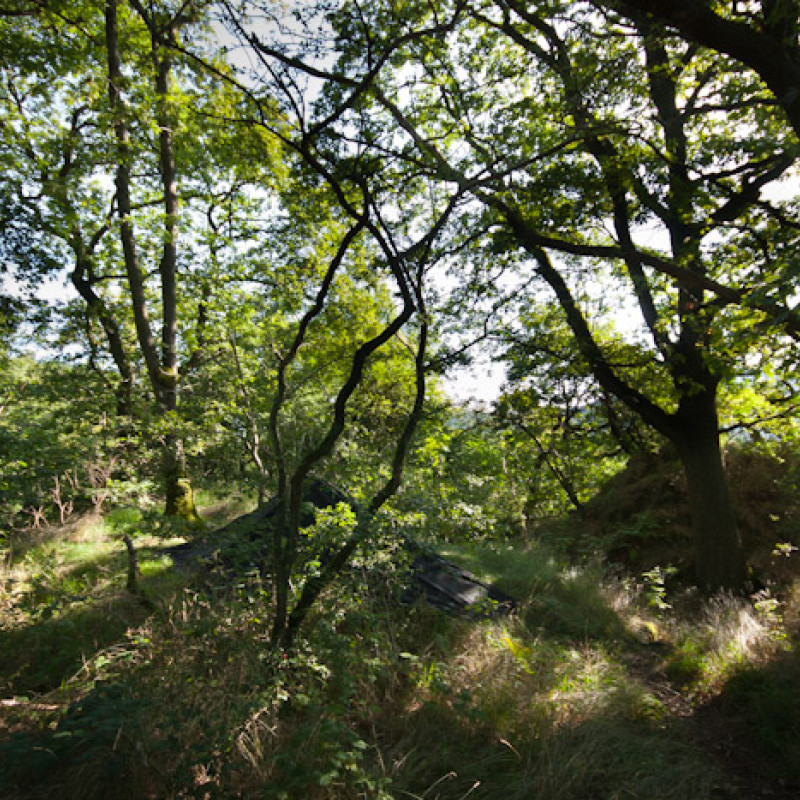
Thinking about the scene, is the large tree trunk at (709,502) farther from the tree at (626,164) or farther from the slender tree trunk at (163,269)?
the slender tree trunk at (163,269)

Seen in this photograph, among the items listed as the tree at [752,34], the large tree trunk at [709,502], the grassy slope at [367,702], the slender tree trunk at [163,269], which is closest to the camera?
the grassy slope at [367,702]

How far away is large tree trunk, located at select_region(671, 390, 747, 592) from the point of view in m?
6.99

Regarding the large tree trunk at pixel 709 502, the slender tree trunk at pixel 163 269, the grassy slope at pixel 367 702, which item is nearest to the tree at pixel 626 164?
the large tree trunk at pixel 709 502

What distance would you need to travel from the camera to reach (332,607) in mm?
3768

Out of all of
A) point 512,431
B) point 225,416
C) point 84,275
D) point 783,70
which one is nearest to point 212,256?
point 84,275

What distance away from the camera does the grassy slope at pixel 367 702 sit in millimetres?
2359

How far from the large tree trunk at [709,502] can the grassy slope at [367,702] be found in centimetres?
147

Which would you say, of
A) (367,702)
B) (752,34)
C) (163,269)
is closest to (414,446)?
(367,702)

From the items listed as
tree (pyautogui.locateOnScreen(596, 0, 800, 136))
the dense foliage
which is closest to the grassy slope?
the dense foliage

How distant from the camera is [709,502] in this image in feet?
23.2

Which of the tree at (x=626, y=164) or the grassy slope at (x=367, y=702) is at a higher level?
the tree at (x=626, y=164)

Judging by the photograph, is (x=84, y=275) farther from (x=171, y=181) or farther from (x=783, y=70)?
(x=783, y=70)

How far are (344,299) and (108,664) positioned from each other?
8.83 metres

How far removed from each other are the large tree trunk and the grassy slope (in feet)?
4.83
